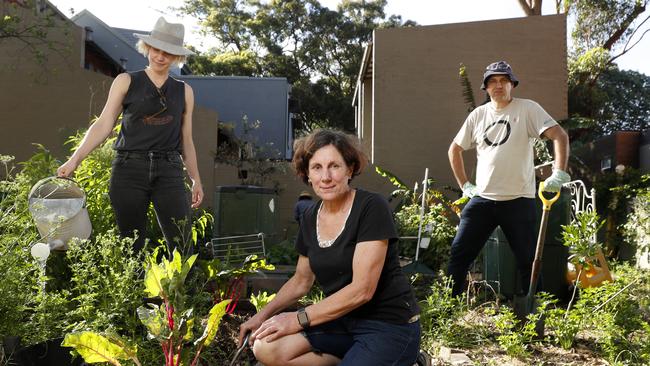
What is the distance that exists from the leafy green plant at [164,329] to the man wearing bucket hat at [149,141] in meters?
1.23

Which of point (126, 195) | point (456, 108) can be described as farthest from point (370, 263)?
point (456, 108)

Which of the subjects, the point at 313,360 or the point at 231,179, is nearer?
the point at 313,360

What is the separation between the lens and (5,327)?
2.82 m

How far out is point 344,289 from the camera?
2.61 m

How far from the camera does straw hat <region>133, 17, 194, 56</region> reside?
3.98 metres

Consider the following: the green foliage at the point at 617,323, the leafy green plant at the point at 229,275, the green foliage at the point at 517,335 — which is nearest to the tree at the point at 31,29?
the leafy green plant at the point at 229,275

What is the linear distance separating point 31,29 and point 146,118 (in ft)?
31.0

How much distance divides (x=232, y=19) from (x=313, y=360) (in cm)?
3556

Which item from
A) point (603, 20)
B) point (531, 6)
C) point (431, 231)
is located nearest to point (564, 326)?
point (431, 231)

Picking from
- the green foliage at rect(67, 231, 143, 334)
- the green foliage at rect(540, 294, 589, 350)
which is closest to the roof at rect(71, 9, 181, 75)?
the green foliage at rect(540, 294, 589, 350)

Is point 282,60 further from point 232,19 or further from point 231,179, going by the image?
point 231,179

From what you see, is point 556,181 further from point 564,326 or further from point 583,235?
point 564,326

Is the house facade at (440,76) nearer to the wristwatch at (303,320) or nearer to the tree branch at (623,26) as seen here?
the wristwatch at (303,320)

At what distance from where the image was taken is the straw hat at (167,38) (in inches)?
157
